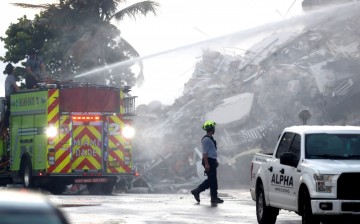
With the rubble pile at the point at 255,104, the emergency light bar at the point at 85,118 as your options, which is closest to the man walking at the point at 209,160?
the emergency light bar at the point at 85,118

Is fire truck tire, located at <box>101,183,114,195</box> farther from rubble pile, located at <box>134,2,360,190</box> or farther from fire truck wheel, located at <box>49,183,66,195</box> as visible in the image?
rubble pile, located at <box>134,2,360,190</box>

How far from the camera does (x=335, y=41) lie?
41.4 m

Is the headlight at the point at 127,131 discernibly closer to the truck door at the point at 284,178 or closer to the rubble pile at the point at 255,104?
the rubble pile at the point at 255,104

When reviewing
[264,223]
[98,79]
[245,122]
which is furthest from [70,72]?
[264,223]

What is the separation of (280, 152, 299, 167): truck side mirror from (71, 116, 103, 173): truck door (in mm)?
11589

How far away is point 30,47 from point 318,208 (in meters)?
33.3

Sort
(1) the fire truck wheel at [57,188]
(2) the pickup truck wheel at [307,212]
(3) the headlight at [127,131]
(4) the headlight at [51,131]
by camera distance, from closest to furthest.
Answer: (2) the pickup truck wheel at [307,212]
(4) the headlight at [51,131]
(1) the fire truck wheel at [57,188]
(3) the headlight at [127,131]

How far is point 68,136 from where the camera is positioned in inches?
985

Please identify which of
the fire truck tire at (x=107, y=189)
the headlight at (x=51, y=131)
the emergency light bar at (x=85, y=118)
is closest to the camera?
the headlight at (x=51, y=131)

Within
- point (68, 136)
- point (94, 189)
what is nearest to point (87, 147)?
point (68, 136)

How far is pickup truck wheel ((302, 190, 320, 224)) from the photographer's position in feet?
43.9

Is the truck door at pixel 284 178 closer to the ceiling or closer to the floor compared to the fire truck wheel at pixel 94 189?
closer to the ceiling

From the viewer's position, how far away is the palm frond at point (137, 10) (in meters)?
40.1

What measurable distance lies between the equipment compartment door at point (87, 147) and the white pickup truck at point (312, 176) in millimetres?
9405
